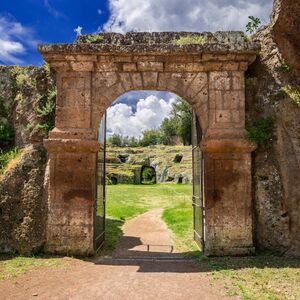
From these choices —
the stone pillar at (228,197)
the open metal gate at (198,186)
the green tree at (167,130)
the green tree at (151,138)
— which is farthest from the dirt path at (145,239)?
the green tree at (151,138)

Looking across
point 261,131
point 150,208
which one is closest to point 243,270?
point 261,131

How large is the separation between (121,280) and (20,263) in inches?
82.4

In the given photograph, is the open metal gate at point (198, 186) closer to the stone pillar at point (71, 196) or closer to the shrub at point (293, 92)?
the shrub at point (293, 92)

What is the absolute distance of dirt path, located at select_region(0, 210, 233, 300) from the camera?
5.05 m

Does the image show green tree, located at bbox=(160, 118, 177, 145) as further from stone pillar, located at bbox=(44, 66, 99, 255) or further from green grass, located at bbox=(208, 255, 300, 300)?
green grass, located at bbox=(208, 255, 300, 300)

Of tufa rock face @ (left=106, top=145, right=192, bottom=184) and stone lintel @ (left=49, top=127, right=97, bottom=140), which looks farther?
tufa rock face @ (left=106, top=145, right=192, bottom=184)

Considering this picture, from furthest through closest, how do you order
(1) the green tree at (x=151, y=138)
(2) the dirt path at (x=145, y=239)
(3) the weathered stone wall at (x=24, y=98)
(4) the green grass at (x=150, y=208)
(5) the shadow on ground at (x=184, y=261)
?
(1) the green tree at (x=151, y=138) → (4) the green grass at (x=150, y=208) → (2) the dirt path at (x=145, y=239) → (3) the weathered stone wall at (x=24, y=98) → (5) the shadow on ground at (x=184, y=261)

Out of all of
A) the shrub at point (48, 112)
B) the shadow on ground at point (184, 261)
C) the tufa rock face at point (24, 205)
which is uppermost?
the shrub at point (48, 112)

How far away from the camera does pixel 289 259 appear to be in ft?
22.2

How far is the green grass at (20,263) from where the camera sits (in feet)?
19.8

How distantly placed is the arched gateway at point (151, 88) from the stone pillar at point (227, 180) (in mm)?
20

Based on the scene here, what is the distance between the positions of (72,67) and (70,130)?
1.33 metres

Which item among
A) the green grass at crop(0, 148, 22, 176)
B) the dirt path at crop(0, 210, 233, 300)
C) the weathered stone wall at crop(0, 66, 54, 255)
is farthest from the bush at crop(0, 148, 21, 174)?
the dirt path at crop(0, 210, 233, 300)

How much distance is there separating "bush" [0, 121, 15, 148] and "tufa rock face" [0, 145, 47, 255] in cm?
82
